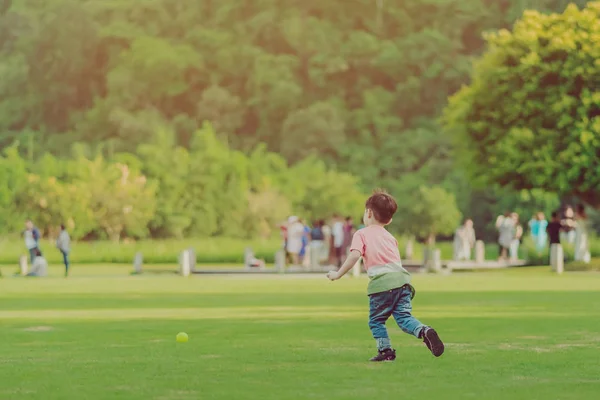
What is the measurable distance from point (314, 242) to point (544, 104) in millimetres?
9357

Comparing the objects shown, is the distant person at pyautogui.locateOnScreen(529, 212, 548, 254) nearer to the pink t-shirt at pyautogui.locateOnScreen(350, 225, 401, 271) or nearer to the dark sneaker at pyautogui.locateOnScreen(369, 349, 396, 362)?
the dark sneaker at pyautogui.locateOnScreen(369, 349, 396, 362)

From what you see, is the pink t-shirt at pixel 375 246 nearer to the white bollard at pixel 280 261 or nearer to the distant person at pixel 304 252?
the white bollard at pixel 280 261

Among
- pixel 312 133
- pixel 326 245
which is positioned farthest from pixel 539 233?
pixel 312 133

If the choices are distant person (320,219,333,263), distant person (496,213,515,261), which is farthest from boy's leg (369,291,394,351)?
distant person (496,213,515,261)

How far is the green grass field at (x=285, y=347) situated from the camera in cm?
1125

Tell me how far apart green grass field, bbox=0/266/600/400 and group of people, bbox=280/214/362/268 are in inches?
646

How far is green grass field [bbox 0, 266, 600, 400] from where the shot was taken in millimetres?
11250

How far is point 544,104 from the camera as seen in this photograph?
5100 cm

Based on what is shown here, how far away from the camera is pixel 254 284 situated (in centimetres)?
3666

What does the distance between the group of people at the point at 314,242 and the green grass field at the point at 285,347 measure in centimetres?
1640

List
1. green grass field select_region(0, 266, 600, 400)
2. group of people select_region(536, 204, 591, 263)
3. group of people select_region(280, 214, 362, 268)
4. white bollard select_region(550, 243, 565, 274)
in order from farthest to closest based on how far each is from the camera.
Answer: group of people select_region(280, 214, 362, 268) < group of people select_region(536, 204, 591, 263) < white bollard select_region(550, 243, 565, 274) < green grass field select_region(0, 266, 600, 400)

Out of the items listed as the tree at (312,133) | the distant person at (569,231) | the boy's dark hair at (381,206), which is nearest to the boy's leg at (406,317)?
the boy's dark hair at (381,206)

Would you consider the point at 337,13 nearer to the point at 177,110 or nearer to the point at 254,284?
the point at 177,110

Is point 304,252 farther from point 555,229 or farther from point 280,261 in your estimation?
point 555,229
